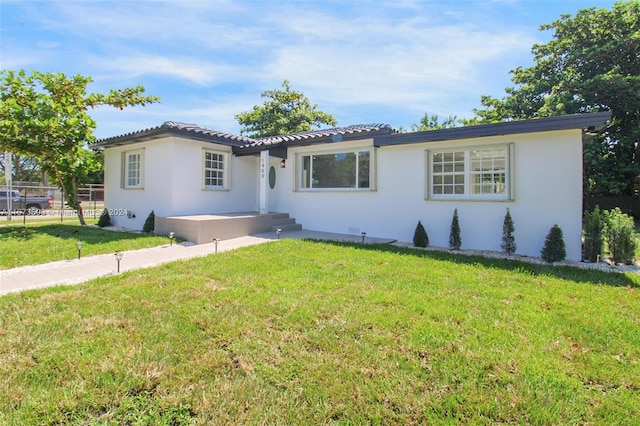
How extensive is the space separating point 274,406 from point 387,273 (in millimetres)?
3796

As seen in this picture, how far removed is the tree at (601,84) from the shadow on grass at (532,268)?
14413 mm

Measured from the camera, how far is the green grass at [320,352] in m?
2.36

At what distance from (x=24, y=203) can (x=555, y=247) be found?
26.6 meters

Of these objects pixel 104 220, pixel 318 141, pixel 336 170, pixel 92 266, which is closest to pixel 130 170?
pixel 104 220

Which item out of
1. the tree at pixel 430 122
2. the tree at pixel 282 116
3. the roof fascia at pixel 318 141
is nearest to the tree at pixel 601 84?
the tree at pixel 430 122

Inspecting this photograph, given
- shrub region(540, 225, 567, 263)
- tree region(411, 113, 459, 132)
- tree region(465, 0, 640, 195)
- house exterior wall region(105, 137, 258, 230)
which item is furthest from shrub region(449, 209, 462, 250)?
tree region(411, 113, 459, 132)

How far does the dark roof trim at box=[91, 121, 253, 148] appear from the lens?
10.1 meters

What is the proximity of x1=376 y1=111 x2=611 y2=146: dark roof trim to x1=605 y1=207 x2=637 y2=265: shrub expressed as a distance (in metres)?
2.10

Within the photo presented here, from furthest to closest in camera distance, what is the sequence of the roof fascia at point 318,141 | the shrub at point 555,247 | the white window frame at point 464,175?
1. the roof fascia at point 318,141
2. the white window frame at point 464,175
3. the shrub at point 555,247

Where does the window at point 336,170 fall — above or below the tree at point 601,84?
below

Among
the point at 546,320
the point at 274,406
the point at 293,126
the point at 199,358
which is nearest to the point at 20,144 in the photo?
the point at 199,358

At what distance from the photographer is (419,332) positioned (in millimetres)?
3514

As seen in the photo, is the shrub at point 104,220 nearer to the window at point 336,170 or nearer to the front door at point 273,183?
the front door at point 273,183

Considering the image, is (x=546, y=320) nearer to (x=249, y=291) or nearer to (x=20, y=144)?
(x=249, y=291)
